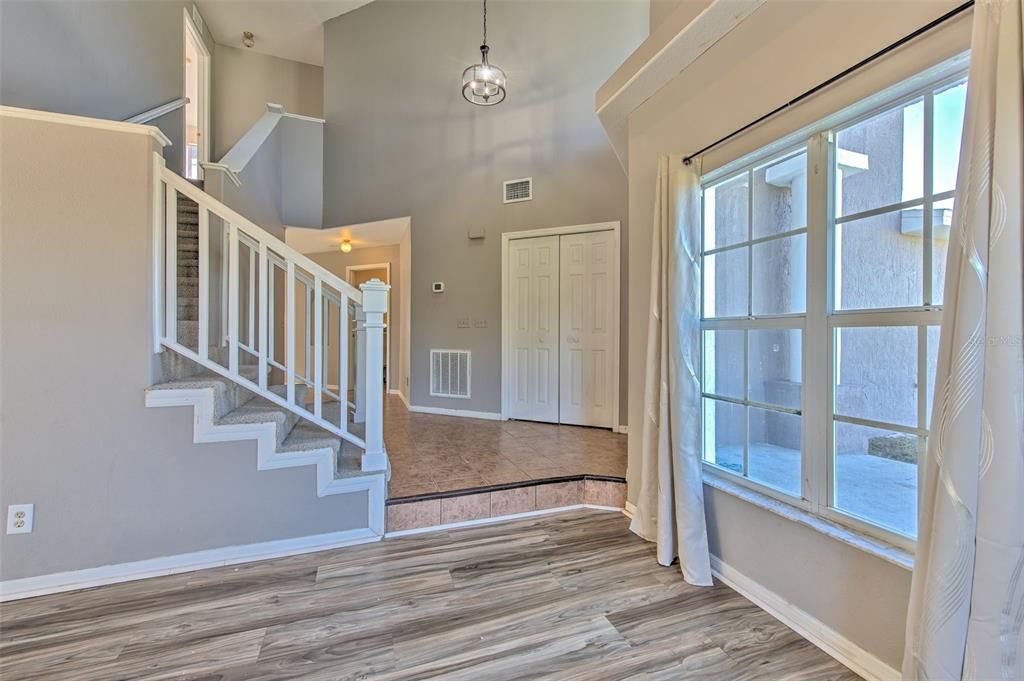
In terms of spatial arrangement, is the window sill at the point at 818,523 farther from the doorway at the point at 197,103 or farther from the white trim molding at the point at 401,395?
the doorway at the point at 197,103

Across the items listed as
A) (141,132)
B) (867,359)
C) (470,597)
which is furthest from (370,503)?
(867,359)

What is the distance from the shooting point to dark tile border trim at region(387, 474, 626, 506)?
2.37m

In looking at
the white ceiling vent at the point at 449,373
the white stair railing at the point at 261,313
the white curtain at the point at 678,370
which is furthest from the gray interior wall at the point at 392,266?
the white curtain at the point at 678,370

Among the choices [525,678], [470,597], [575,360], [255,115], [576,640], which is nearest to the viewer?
[525,678]

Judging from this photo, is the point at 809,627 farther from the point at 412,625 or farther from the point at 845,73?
the point at 845,73

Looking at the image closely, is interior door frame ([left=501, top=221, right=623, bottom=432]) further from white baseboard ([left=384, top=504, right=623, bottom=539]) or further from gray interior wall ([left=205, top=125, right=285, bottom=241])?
gray interior wall ([left=205, top=125, right=285, bottom=241])

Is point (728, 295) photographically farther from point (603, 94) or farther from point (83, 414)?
point (83, 414)

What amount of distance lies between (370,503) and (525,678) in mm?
1229

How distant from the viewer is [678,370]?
199 centimetres

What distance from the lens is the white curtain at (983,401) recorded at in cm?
94

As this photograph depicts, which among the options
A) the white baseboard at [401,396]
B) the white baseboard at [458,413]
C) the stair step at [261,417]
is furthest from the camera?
the white baseboard at [401,396]

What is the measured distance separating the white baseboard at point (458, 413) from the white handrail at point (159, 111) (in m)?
3.52

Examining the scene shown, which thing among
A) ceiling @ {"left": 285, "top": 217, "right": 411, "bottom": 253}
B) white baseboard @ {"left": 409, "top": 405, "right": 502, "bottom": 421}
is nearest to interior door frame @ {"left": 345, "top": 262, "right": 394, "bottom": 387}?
ceiling @ {"left": 285, "top": 217, "right": 411, "bottom": 253}

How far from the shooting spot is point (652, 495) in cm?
223
